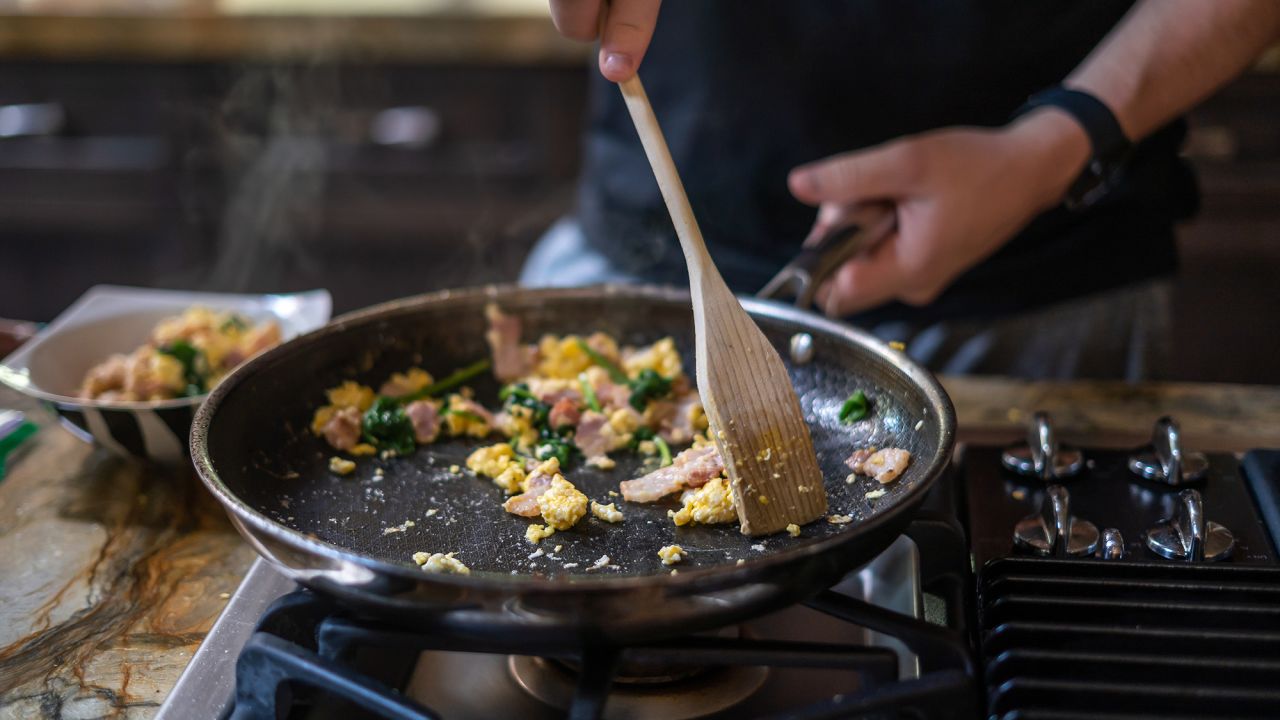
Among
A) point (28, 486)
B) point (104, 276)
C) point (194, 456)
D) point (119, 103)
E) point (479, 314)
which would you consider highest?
point (194, 456)

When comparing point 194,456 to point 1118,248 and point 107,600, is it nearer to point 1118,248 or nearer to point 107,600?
point 107,600

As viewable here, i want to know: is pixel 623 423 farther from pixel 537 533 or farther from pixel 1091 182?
pixel 1091 182

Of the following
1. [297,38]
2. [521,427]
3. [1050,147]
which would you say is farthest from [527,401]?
[297,38]

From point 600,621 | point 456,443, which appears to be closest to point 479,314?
point 456,443

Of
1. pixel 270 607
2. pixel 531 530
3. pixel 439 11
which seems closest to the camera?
pixel 270 607

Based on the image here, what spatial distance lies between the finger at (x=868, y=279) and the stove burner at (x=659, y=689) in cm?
A: 63

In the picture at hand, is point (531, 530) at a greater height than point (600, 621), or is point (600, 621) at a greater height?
point (600, 621)

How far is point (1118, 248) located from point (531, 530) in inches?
47.8

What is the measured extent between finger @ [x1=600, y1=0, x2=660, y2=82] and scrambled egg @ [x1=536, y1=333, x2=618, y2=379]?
0.41m

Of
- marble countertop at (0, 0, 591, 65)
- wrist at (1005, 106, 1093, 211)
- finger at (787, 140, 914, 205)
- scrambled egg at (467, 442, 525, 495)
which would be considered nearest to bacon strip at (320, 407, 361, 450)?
scrambled egg at (467, 442, 525, 495)

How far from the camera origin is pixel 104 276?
3.06 metres

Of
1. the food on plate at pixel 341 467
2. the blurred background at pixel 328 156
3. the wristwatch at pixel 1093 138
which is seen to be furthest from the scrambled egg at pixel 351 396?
the blurred background at pixel 328 156

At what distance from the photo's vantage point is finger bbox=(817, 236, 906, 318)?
140 cm

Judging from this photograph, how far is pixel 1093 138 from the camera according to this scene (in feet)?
4.60
